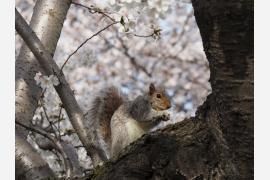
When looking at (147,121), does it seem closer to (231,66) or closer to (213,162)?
(213,162)

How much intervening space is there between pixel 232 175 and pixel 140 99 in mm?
1948

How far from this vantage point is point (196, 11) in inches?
58.7

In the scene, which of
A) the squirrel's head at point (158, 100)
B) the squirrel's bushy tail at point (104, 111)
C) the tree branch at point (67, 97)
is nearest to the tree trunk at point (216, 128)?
the tree branch at point (67, 97)

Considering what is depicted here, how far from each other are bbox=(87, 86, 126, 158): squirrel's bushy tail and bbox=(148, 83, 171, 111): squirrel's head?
0.22 m

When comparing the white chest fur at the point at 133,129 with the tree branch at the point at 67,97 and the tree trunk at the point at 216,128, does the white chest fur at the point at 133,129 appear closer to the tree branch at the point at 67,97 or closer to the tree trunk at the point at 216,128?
the tree branch at the point at 67,97

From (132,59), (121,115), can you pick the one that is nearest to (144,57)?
(132,59)

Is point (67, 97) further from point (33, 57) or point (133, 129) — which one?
point (133, 129)

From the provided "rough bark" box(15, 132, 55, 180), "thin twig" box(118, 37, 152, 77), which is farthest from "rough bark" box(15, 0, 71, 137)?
"thin twig" box(118, 37, 152, 77)

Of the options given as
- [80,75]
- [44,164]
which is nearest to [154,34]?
[44,164]

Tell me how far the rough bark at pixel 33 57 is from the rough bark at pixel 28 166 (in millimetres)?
348

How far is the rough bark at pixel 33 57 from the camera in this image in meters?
2.78

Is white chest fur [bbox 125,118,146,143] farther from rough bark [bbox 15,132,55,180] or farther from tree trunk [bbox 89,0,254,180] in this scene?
tree trunk [bbox 89,0,254,180]

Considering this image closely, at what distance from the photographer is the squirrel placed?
3.27m

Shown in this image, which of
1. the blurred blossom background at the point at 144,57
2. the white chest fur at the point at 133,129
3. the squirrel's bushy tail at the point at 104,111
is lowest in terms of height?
the white chest fur at the point at 133,129
